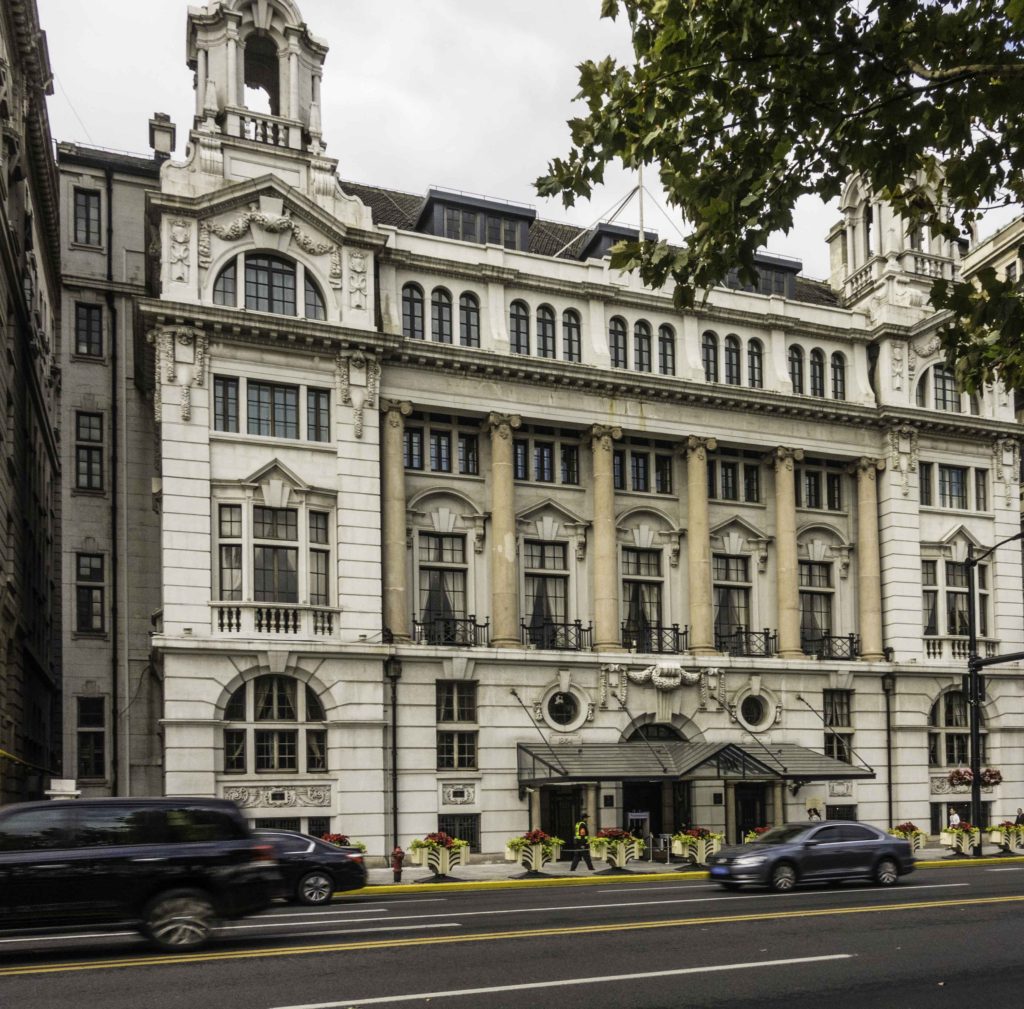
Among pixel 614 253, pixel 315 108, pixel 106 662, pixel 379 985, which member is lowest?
pixel 379 985

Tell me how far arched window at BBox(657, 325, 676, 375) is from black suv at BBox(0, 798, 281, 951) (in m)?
30.6

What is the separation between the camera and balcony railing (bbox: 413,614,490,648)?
4181cm

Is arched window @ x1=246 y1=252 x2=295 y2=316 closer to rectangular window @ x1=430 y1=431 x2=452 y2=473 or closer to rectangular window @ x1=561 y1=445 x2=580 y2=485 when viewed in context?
rectangular window @ x1=430 y1=431 x2=452 y2=473

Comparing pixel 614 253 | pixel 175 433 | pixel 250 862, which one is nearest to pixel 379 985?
pixel 250 862

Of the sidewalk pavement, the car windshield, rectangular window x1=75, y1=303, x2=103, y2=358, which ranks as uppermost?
rectangular window x1=75, y1=303, x2=103, y2=358

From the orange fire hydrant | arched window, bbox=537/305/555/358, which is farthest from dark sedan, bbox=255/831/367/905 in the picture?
arched window, bbox=537/305/555/358

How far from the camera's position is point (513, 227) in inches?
1822

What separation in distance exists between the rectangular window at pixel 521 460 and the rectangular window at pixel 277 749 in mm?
11452

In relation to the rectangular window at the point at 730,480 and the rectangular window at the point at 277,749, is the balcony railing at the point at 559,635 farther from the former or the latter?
the rectangular window at the point at 277,749

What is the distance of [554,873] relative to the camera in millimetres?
36250

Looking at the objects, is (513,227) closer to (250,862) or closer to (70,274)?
(70,274)

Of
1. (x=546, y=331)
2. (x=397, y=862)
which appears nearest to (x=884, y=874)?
(x=397, y=862)

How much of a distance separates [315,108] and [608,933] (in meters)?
30.8

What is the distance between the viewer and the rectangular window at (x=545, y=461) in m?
44.4
